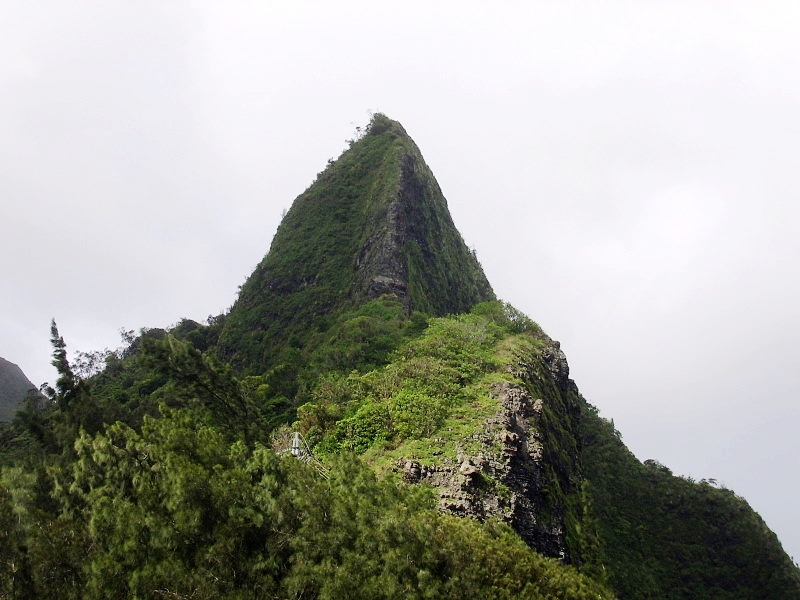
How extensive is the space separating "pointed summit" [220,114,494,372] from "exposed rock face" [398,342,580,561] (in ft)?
73.4

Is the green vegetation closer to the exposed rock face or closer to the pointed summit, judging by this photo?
the exposed rock face

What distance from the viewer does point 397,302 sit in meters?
42.2

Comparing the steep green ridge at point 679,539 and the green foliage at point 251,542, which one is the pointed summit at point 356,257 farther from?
the green foliage at point 251,542

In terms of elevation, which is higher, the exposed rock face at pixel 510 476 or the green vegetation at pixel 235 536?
the exposed rock face at pixel 510 476

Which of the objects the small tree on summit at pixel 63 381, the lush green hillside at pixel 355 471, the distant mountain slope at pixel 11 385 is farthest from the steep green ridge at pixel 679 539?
the distant mountain slope at pixel 11 385

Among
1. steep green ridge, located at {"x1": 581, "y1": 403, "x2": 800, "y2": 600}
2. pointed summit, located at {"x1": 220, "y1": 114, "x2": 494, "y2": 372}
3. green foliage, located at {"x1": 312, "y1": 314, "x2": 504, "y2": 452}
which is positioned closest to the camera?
green foliage, located at {"x1": 312, "y1": 314, "x2": 504, "y2": 452}

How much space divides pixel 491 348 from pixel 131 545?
66.1ft

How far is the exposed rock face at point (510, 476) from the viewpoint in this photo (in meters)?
16.5

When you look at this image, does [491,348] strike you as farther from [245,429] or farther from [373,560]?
[373,560]

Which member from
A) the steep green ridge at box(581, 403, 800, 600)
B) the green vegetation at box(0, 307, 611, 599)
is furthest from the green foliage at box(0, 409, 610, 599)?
the steep green ridge at box(581, 403, 800, 600)

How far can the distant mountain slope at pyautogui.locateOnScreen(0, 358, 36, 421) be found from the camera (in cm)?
9803

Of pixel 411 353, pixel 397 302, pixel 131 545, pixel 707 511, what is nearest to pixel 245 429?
pixel 411 353

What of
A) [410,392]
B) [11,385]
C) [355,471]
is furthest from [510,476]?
[11,385]

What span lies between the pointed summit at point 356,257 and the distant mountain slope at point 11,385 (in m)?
63.8
